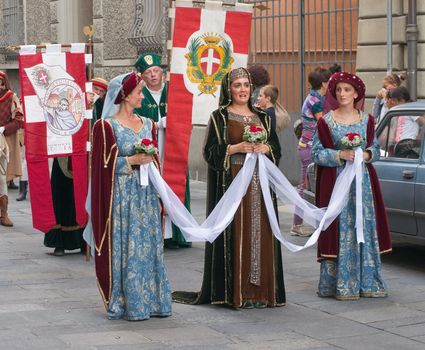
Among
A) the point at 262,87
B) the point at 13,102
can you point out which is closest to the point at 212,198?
the point at 262,87

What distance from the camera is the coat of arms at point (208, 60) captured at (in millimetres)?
10570

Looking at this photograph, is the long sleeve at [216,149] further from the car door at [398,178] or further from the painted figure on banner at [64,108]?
the painted figure on banner at [64,108]

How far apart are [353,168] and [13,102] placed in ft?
21.6

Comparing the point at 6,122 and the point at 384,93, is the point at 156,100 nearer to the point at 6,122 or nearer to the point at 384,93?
the point at 384,93

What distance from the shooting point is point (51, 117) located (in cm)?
1173

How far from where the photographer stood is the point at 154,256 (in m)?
8.81

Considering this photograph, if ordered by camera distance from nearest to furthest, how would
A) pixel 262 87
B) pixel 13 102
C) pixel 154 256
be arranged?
pixel 154 256 → pixel 262 87 → pixel 13 102

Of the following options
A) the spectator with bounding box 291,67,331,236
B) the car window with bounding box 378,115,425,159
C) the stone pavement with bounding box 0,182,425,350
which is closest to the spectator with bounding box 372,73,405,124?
the spectator with bounding box 291,67,331,236

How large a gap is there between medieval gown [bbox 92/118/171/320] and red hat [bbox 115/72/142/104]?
0.17 m

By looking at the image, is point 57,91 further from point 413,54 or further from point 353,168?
point 413,54

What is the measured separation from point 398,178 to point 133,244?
120 inches

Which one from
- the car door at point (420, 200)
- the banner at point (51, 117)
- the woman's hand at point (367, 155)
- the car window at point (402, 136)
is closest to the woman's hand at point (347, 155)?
the woman's hand at point (367, 155)

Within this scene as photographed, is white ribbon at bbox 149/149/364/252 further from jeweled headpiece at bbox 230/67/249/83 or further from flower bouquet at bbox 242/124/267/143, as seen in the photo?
jeweled headpiece at bbox 230/67/249/83

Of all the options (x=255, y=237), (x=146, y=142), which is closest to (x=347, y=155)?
(x=255, y=237)
